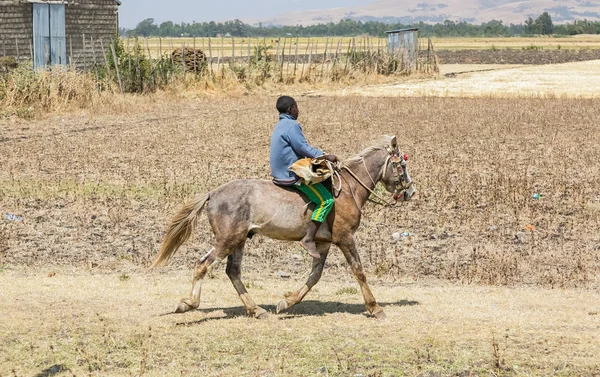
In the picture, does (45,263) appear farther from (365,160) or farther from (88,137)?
(88,137)

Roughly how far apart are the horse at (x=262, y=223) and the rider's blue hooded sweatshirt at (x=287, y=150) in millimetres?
135

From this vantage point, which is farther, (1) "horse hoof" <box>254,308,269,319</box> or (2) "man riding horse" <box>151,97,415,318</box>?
(1) "horse hoof" <box>254,308,269,319</box>

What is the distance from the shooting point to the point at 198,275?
31.3 feet

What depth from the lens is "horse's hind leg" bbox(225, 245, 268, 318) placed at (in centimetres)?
971

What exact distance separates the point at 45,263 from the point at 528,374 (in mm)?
7130

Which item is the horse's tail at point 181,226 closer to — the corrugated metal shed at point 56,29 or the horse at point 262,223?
the horse at point 262,223

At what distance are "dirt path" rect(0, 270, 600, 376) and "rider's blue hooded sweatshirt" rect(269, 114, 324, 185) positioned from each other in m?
1.46

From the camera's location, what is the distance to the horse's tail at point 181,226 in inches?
384

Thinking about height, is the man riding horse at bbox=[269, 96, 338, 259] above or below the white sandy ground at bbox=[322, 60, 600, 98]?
above

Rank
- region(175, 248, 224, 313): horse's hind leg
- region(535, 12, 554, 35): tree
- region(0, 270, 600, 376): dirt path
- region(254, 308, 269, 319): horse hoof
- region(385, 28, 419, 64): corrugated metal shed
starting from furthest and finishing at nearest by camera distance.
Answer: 1. region(535, 12, 554, 35): tree
2. region(385, 28, 419, 64): corrugated metal shed
3. region(254, 308, 269, 319): horse hoof
4. region(175, 248, 224, 313): horse's hind leg
5. region(0, 270, 600, 376): dirt path

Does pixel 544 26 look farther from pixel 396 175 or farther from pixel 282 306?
pixel 282 306

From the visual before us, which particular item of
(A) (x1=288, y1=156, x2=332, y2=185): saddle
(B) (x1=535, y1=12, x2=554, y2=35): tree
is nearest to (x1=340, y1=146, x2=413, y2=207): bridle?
(A) (x1=288, y1=156, x2=332, y2=185): saddle

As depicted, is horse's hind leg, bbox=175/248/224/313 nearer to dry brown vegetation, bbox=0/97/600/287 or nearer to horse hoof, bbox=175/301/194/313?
horse hoof, bbox=175/301/194/313

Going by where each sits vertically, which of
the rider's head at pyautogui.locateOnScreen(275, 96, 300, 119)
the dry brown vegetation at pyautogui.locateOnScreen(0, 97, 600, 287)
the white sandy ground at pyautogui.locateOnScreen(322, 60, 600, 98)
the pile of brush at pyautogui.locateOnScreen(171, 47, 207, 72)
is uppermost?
the rider's head at pyautogui.locateOnScreen(275, 96, 300, 119)
